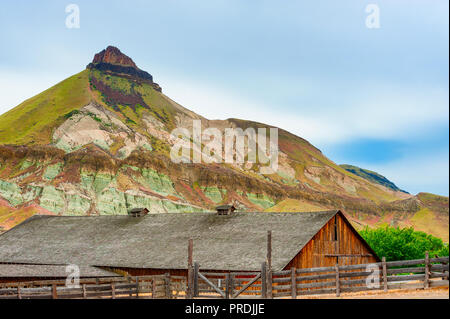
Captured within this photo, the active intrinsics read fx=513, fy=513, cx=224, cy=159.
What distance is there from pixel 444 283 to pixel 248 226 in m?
22.2

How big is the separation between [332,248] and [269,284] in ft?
41.6

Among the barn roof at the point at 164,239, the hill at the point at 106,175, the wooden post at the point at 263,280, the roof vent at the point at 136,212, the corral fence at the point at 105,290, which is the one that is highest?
the hill at the point at 106,175

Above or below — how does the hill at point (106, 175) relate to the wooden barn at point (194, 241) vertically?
above

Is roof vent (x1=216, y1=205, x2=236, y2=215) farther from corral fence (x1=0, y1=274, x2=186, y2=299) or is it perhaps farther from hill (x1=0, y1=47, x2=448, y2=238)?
hill (x1=0, y1=47, x2=448, y2=238)

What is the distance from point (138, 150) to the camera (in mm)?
160125

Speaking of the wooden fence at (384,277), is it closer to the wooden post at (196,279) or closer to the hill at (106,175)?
the wooden post at (196,279)

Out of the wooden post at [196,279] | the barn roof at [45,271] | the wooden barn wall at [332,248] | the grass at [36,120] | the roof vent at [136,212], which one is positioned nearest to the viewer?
the wooden post at [196,279]

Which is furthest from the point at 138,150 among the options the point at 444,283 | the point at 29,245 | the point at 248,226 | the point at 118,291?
the point at 444,283

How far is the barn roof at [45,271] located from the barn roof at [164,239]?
1.33 meters

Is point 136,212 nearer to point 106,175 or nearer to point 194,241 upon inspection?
point 194,241

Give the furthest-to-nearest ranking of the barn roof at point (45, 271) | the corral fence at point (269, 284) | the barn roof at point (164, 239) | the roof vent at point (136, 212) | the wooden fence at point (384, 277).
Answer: the roof vent at point (136, 212)
the barn roof at point (164, 239)
the barn roof at point (45, 271)
the corral fence at point (269, 284)
the wooden fence at point (384, 277)

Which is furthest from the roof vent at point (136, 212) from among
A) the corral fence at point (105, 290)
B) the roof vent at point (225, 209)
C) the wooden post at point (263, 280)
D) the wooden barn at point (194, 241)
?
the wooden post at point (263, 280)

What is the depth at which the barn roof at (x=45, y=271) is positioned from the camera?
1397 inches
